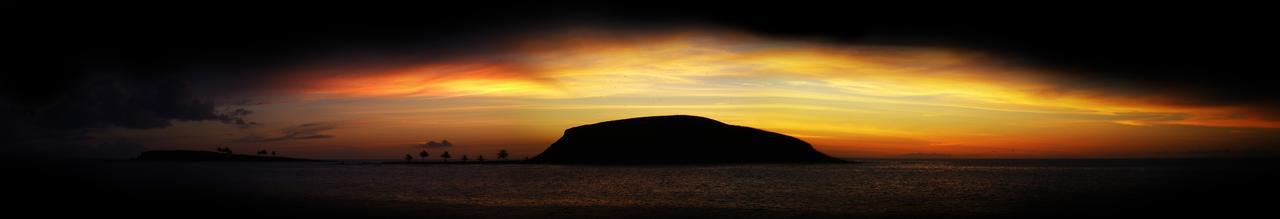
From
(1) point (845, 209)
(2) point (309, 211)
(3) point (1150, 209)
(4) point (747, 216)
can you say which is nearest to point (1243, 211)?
(3) point (1150, 209)

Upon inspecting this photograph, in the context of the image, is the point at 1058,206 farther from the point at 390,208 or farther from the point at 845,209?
the point at 390,208

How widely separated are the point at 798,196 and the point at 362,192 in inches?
1713

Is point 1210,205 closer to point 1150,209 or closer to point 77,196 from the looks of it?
point 1150,209

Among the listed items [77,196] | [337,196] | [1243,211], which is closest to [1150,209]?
[1243,211]

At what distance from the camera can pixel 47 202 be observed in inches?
2206

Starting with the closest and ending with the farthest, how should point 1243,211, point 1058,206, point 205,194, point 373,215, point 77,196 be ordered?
1. point 373,215
2. point 1243,211
3. point 1058,206
4. point 77,196
5. point 205,194

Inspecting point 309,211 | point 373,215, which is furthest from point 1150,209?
point 309,211

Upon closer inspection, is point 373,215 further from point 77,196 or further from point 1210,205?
point 1210,205

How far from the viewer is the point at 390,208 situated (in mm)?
55406

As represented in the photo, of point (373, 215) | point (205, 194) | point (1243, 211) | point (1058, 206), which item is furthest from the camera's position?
point (205, 194)

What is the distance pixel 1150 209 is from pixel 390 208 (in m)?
57.0

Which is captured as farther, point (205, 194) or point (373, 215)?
point (205, 194)

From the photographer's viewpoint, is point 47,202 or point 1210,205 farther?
point 1210,205

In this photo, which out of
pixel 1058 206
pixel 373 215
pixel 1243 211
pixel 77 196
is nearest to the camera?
pixel 373 215
